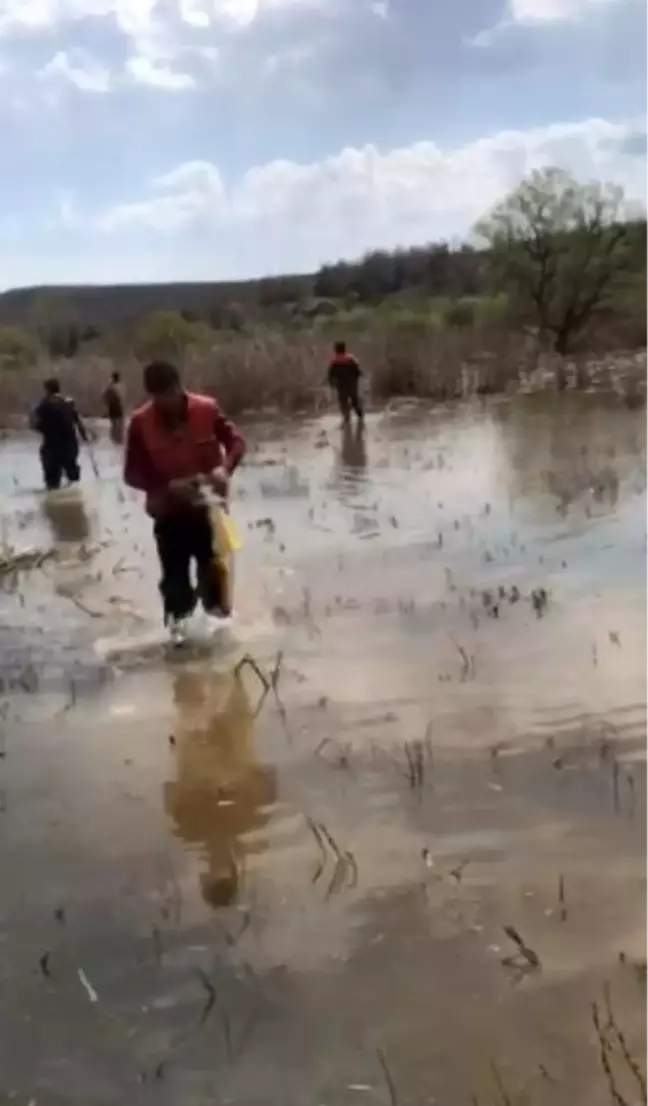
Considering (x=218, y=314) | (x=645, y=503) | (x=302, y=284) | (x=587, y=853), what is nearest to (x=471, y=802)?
(x=587, y=853)

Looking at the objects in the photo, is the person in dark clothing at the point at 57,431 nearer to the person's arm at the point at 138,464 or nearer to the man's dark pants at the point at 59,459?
the man's dark pants at the point at 59,459

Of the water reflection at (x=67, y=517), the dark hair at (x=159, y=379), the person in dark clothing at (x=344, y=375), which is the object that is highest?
the dark hair at (x=159, y=379)

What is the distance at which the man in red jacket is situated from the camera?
26.8ft

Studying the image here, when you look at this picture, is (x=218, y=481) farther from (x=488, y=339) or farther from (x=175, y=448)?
(x=488, y=339)

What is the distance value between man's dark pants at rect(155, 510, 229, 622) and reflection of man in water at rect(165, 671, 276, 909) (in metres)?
0.94

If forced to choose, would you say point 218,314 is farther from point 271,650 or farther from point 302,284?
point 271,650

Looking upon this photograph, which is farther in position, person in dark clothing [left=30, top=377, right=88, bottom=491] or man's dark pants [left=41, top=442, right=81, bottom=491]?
man's dark pants [left=41, top=442, right=81, bottom=491]

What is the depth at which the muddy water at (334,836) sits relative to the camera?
3.88m

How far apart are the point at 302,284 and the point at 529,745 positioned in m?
108

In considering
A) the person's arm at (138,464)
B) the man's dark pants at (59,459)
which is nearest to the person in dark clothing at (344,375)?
the man's dark pants at (59,459)

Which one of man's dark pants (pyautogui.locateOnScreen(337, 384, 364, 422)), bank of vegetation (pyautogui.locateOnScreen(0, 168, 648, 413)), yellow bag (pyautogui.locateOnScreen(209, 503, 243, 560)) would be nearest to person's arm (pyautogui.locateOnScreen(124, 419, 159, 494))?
yellow bag (pyautogui.locateOnScreen(209, 503, 243, 560))

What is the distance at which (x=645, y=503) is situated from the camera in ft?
46.3

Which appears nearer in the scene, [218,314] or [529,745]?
[529,745]

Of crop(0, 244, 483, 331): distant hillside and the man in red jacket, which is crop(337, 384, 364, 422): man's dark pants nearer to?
the man in red jacket
